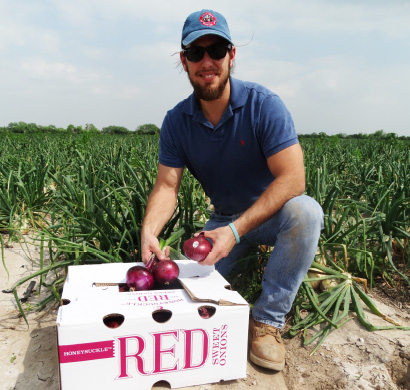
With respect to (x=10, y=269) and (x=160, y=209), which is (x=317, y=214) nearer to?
(x=160, y=209)

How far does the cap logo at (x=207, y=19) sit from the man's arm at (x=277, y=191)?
682mm

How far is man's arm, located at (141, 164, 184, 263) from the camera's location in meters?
1.69

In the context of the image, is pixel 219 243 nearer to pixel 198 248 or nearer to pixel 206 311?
pixel 198 248

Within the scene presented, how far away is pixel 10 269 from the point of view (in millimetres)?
2377

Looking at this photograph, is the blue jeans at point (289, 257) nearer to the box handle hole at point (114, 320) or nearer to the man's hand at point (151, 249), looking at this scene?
the man's hand at point (151, 249)

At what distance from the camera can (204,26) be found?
1739 mm

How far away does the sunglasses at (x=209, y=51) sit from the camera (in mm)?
1802

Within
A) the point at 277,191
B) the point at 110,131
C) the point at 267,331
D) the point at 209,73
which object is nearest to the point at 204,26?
the point at 209,73

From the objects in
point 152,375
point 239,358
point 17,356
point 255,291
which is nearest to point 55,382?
point 17,356

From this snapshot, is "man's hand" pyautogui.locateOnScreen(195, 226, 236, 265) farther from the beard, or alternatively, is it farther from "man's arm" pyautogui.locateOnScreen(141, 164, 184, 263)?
the beard

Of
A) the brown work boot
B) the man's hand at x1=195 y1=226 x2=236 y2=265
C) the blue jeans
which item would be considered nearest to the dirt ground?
the brown work boot

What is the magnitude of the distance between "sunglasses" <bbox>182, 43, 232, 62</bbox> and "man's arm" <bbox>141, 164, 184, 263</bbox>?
0.59m

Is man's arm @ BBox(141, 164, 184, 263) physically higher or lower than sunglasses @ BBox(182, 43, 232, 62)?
lower

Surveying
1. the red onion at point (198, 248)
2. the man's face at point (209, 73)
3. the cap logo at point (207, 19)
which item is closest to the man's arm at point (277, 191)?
the red onion at point (198, 248)
